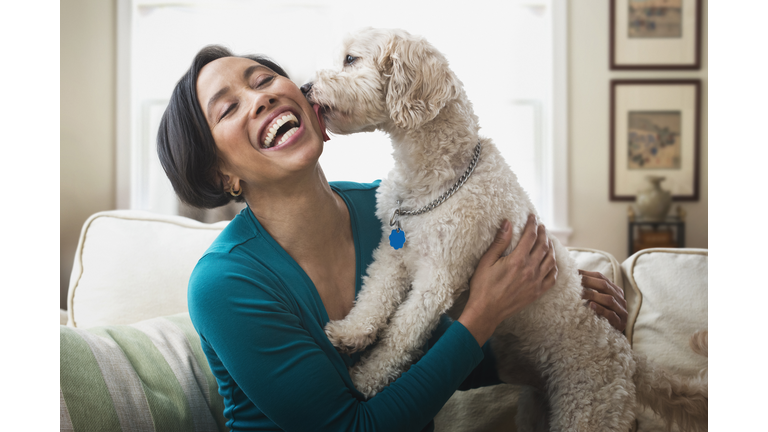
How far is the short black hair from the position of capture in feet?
3.41

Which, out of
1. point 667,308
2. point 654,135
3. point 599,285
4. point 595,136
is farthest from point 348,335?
point 654,135

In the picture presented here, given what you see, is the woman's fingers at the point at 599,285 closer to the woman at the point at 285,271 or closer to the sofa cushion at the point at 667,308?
the woman at the point at 285,271

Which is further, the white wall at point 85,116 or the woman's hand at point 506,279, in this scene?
the white wall at point 85,116

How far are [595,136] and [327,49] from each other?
89.0 inches

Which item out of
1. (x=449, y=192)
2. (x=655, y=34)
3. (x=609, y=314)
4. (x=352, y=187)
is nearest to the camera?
(x=449, y=192)

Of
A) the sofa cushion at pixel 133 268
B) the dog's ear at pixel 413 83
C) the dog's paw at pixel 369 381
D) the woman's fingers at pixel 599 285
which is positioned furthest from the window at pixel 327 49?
the dog's paw at pixel 369 381

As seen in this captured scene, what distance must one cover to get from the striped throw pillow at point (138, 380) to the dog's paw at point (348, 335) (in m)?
0.44

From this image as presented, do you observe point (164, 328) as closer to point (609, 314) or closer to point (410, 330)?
point (410, 330)

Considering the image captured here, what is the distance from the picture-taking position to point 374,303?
108cm

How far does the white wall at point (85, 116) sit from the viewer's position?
3137 millimetres

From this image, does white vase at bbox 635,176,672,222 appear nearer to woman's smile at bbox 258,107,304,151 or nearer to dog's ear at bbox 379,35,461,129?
dog's ear at bbox 379,35,461,129

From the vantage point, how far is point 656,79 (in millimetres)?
3771
